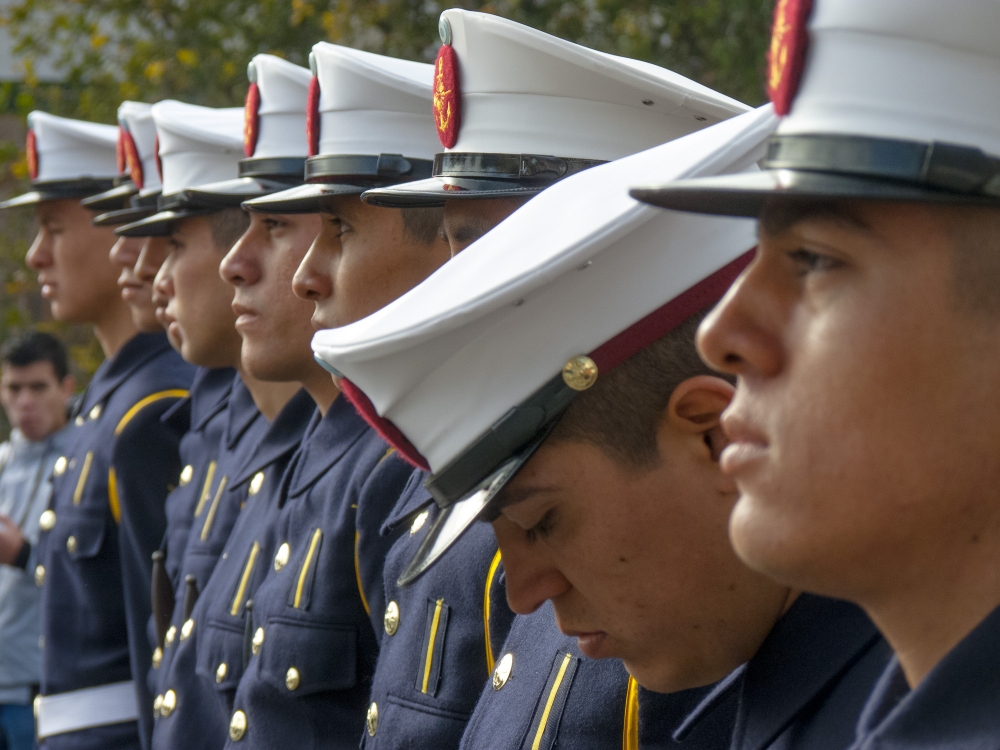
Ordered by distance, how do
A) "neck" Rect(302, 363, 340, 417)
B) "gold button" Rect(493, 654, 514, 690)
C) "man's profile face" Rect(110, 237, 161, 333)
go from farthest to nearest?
"man's profile face" Rect(110, 237, 161, 333), "neck" Rect(302, 363, 340, 417), "gold button" Rect(493, 654, 514, 690)

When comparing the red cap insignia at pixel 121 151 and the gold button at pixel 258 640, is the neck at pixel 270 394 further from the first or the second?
the red cap insignia at pixel 121 151

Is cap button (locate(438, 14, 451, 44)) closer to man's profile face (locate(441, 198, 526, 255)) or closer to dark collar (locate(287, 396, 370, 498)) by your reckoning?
man's profile face (locate(441, 198, 526, 255))

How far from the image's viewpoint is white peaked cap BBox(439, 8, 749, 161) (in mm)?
2322

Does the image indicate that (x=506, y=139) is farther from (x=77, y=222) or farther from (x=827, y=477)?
(x=77, y=222)

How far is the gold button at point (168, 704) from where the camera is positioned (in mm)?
3887

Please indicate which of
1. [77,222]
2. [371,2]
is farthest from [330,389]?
[371,2]

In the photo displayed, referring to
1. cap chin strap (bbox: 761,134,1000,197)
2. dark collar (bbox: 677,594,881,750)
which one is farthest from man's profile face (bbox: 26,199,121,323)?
cap chin strap (bbox: 761,134,1000,197)

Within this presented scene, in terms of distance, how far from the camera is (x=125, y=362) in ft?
18.7

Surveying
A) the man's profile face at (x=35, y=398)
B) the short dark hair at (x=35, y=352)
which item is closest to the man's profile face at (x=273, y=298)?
the man's profile face at (x=35, y=398)

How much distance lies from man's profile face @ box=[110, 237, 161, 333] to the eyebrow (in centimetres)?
477

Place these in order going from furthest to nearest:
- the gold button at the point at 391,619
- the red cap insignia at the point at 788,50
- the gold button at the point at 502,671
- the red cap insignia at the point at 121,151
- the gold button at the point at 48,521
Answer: the red cap insignia at the point at 121,151 < the gold button at the point at 48,521 < the gold button at the point at 391,619 < the gold button at the point at 502,671 < the red cap insignia at the point at 788,50

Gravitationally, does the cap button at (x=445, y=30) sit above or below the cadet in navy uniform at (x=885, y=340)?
below

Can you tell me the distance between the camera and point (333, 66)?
3.34m

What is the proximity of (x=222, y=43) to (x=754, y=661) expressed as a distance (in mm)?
7613
